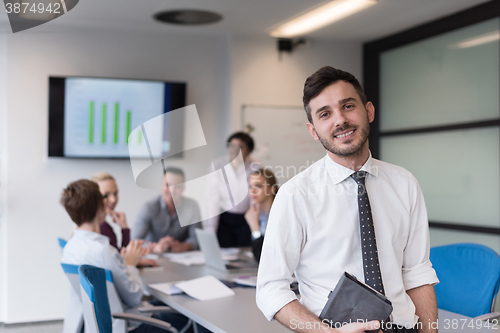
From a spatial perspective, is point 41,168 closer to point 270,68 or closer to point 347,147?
point 270,68

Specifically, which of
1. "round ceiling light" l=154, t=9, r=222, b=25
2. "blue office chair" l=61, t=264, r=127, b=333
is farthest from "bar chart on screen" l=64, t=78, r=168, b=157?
"blue office chair" l=61, t=264, r=127, b=333

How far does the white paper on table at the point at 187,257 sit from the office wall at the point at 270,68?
1661 millimetres

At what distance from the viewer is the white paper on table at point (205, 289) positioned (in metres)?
2.27

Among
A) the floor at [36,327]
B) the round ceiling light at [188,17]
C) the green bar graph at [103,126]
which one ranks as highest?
the round ceiling light at [188,17]

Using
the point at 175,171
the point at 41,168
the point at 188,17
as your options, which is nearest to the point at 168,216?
the point at 175,171

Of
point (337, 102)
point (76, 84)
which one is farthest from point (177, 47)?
point (337, 102)

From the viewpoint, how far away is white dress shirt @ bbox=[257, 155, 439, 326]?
56.1 inches

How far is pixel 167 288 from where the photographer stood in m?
2.46

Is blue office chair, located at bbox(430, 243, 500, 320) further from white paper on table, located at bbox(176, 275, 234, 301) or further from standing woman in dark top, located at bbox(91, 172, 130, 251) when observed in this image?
standing woman in dark top, located at bbox(91, 172, 130, 251)

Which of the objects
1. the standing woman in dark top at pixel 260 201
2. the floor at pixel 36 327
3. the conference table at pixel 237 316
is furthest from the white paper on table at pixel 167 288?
the floor at pixel 36 327

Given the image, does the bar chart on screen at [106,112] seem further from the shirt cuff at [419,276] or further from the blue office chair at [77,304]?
the shirt cuff at [419,276]

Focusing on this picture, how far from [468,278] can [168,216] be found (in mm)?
2320

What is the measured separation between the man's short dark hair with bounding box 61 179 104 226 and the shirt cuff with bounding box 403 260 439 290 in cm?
164

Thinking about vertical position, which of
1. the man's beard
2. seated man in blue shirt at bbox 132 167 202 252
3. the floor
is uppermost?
the man's beard
